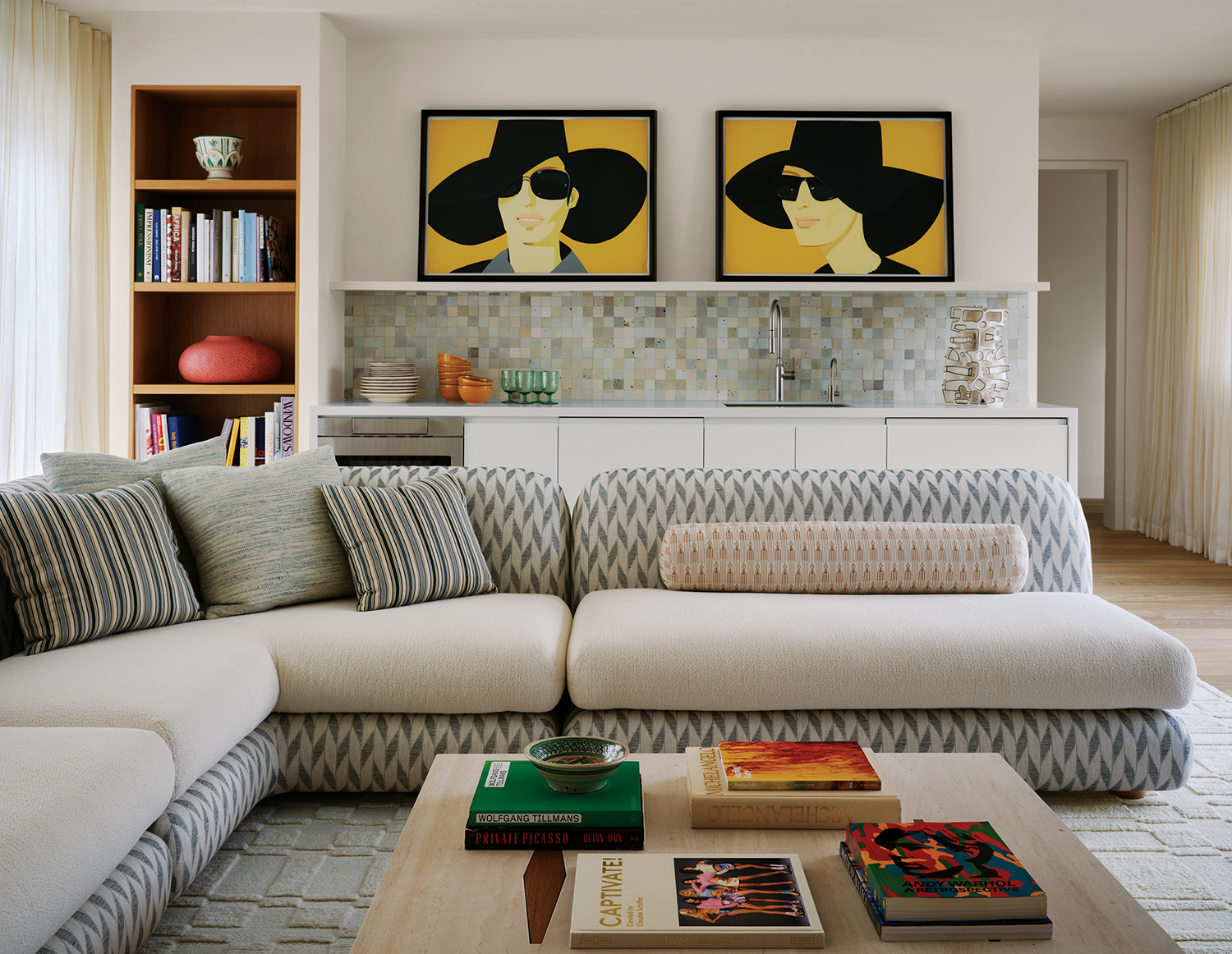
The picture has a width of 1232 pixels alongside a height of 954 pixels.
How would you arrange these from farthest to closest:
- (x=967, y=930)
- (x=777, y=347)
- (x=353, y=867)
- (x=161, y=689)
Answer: (x=777, y=347) → (x=353, y=867) → (x=161, y=689) → (x=967, y=930)

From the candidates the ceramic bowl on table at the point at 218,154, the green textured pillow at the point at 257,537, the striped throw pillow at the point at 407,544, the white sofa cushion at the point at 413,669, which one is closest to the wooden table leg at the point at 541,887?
the white sofa cushion at the point at 413,669

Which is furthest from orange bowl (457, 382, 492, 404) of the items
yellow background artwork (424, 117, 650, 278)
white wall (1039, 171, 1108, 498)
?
white wall (1039, 171, 1108, 498)

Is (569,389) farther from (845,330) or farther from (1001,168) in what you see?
(1001,168)

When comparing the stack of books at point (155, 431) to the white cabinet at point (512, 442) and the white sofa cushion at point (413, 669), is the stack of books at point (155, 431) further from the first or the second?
the white sofa cushion at point (413, 669)

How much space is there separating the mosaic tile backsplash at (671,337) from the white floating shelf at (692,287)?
0.57 feet

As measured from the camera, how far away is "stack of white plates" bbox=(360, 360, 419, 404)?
465 centimetres

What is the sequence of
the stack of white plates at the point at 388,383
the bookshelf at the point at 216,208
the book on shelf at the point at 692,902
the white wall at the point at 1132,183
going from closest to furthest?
the book on shelf at the point at 692,902 < the bookshelf at the point at 216,208 < the stack of white plates at the point at 388,383 < the white wall at the point at 1132,183

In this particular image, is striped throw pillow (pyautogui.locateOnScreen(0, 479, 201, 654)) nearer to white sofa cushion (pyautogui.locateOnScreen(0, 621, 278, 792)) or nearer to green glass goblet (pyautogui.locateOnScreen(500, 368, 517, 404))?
white sofa cushion (pyautogui.locateOnScreen(0, 621, 278, 792))

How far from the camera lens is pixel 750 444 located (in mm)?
4324

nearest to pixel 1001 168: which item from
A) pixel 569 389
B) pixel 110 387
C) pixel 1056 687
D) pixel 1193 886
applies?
pixel 569 389

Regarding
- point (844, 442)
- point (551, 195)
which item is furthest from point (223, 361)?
point (844, 442)

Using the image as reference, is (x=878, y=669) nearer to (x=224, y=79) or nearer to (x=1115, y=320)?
(x=224, y=79)

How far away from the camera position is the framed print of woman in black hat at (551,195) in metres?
4.77

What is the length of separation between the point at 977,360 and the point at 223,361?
3423mm
